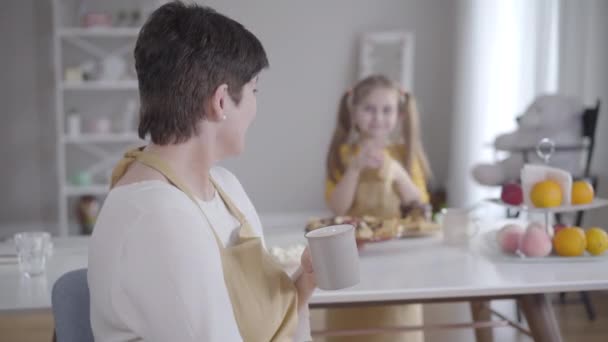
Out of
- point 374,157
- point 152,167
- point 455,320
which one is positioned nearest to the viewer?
point 152,167

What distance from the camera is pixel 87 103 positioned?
5.75 meters

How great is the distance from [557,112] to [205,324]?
2.97 meters

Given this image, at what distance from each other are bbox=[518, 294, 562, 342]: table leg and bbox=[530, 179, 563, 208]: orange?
225 mm

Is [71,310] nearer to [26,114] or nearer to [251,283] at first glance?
[251,283]

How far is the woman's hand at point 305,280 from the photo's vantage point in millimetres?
1312

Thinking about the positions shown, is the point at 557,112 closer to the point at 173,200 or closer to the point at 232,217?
the point at 232,217

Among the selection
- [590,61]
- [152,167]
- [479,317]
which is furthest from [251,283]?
[590,61]

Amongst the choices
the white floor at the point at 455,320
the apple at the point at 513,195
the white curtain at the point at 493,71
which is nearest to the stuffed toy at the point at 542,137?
the white curtain at the point at 493,71

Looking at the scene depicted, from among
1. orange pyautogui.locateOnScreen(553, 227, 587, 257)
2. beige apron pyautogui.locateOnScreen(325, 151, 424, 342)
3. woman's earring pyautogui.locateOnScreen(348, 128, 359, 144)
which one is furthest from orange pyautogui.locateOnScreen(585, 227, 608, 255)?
woman's earring pyautogui.locateOnScreen(348, 128, 359, 144)

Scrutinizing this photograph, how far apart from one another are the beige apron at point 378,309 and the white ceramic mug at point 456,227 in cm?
23

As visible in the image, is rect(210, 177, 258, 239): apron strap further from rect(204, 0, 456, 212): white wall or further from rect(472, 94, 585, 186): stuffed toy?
rect(204, 0, 456, 212): white wall

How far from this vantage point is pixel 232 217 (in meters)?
1.30

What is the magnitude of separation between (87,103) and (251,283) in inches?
191

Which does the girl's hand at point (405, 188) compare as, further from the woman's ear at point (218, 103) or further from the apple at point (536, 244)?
the woman's ear at point (218, 103)
